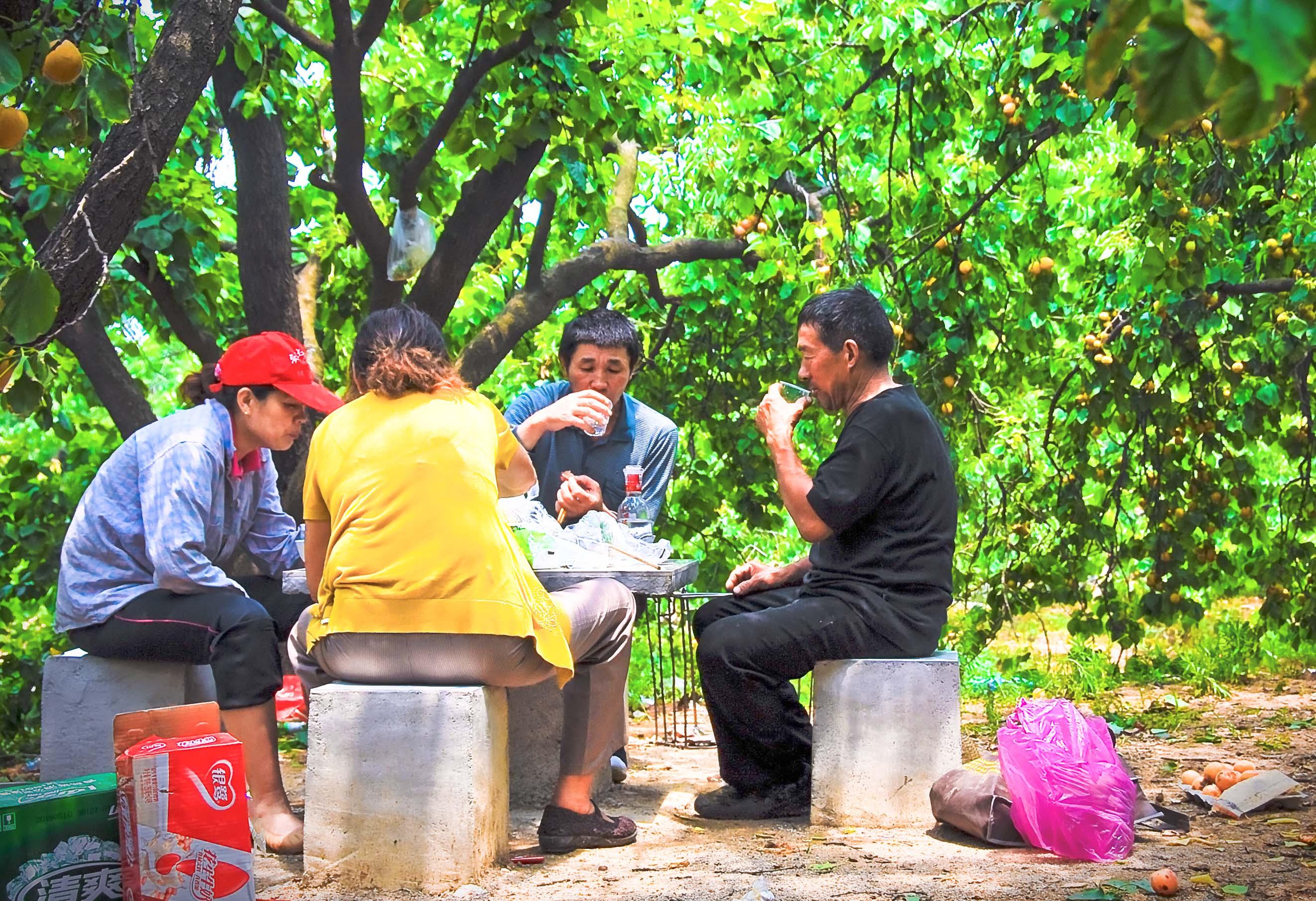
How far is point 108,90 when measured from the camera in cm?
204

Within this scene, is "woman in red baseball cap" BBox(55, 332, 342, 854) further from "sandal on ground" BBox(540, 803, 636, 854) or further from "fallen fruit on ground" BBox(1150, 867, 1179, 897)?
"fallen fruit on ground" BBox(1150, 867, 1179, 897)

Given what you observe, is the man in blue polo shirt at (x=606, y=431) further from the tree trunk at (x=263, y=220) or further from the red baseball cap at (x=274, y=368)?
the tree trunk at (x=263, y=220)

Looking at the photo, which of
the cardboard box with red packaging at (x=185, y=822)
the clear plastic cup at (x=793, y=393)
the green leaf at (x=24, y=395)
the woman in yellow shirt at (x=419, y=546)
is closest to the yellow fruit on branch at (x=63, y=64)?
the green leaf at (x=24, y=395)

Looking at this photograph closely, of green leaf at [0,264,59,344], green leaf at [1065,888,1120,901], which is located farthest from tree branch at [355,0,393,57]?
green leaf at [1065,888,1120,901]

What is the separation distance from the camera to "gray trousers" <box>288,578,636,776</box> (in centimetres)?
294

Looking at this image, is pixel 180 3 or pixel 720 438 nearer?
pixel 180 3

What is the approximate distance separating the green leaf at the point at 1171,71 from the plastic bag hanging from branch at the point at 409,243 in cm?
518

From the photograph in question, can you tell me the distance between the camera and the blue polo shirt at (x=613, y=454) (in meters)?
4.40

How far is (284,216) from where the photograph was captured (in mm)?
5820

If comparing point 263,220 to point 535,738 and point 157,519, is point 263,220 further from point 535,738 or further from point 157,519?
point 535,738

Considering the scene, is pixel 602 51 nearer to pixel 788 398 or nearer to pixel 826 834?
pixel 788 398

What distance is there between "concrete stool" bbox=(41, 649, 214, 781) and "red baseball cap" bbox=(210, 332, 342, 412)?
819mm

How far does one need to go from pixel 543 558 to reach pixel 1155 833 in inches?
68.2

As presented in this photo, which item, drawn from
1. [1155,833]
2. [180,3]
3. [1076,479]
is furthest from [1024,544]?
[180,3]
